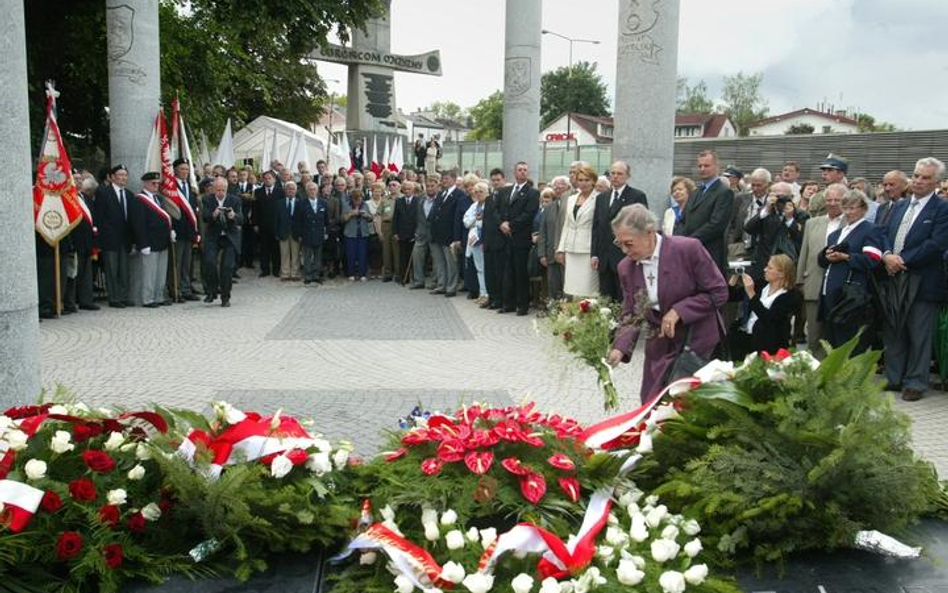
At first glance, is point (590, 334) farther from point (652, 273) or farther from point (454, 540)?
point (454, 540)

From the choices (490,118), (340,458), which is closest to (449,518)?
(340,458)

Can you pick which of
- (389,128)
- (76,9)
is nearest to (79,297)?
(76,9)

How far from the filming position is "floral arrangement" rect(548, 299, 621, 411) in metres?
5.46

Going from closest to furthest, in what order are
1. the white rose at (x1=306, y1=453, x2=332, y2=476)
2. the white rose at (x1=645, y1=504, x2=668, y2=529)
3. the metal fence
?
the white rose at (x1=645, y1=504, x2=668, y2=529), the white rose at (x1=306, y1=453, x2=332, y2=476), the metal fence

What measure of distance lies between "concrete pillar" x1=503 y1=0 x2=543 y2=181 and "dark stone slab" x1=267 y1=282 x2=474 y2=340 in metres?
6.33

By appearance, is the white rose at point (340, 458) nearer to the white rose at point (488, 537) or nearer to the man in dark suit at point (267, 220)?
the white rose at point (488, 537)

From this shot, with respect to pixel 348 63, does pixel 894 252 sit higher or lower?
lower

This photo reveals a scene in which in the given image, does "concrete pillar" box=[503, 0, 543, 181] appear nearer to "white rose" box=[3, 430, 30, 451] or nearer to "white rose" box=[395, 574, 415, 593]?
"white rose" box=[3, 430, 30, 451]

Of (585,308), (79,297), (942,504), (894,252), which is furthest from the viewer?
(79,297)

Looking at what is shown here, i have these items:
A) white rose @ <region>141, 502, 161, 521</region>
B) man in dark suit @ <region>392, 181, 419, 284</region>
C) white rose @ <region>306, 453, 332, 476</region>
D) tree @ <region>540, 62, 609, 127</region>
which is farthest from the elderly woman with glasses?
tree @ <region>540, 62, 609, 127</region>

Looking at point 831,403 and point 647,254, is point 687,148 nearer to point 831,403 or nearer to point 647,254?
point 647,254

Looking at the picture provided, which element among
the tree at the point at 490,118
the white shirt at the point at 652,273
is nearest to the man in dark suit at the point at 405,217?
the white shirt at the point at 652,273

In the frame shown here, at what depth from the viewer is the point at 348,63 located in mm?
36031

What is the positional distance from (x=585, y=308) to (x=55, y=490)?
10.7 feet
